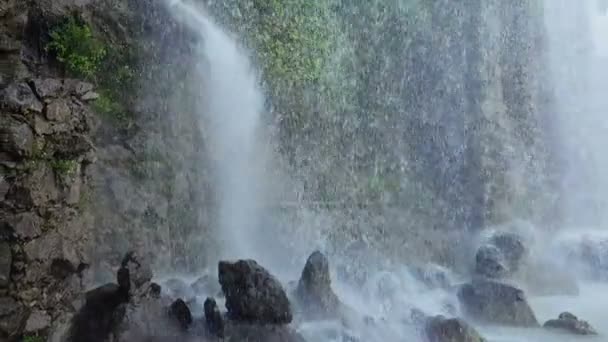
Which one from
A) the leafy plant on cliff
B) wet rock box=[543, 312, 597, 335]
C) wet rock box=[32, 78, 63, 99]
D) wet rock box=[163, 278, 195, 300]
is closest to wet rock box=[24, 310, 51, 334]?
wet rock box=[32, 78, 63, 99]

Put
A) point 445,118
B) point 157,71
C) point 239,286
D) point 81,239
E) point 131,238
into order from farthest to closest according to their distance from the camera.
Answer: point 445,118
point 157,71
point 131,238
point 239,286
point 81,239

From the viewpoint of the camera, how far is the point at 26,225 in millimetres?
8984

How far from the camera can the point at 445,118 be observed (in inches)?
938

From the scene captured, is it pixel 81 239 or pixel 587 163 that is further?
pixel 587 163

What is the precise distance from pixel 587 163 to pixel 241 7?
1931 centimetres

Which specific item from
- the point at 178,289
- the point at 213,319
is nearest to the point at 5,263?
the point at 213,319

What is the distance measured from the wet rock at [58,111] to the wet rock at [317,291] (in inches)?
259

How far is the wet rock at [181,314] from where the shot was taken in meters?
10.9

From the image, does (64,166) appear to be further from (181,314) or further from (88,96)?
(181,314)

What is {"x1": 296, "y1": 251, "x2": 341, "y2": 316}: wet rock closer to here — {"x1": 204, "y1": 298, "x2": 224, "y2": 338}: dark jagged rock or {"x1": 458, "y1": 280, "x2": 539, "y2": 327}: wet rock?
{"x1": 204, "y1": 298, "x2": 224, "y2": 338}: dark jagged rock

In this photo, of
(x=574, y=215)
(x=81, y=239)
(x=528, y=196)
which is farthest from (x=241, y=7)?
(x=574, y=215)

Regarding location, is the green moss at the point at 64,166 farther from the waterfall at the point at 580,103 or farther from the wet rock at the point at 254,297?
the waterfall at the point at 580,103

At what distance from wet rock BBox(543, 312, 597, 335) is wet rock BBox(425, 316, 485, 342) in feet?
11.3

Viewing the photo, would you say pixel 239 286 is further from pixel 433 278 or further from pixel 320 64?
pixel 320 64
